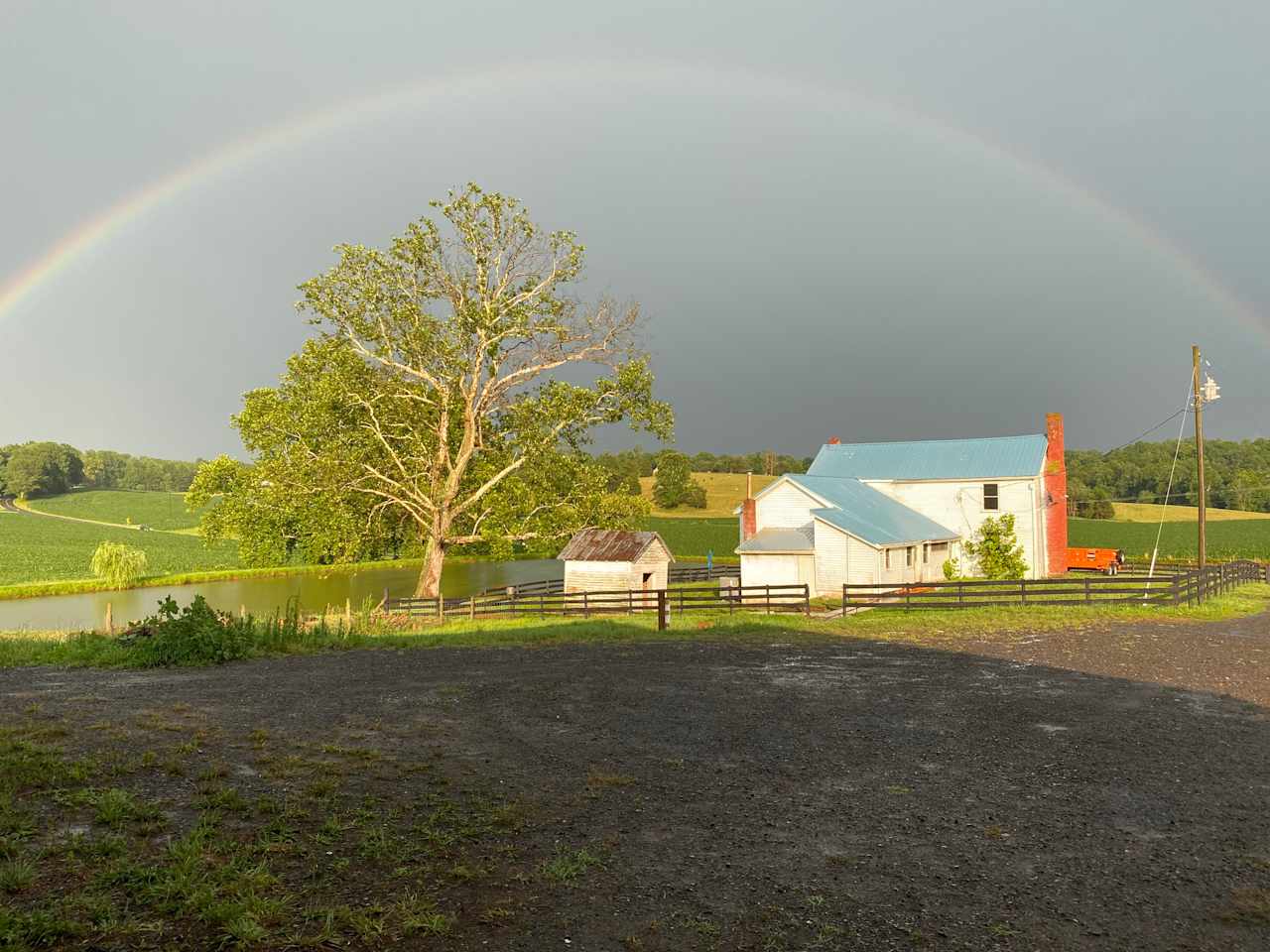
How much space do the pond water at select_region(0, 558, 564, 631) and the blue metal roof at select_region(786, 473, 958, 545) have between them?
22.3 metres

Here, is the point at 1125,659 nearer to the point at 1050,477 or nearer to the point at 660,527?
the point at 1050,477

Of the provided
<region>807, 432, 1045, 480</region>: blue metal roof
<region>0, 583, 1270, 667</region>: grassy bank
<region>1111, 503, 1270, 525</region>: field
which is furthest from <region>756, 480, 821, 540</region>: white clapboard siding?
<region>1111, 503, 1270, 525</region>: field

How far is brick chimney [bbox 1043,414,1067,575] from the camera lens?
45562mm

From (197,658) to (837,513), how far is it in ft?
91.8

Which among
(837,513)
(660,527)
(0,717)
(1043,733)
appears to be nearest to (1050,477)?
(837,513)

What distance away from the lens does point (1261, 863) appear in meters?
6.84

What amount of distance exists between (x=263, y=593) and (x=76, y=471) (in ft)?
439

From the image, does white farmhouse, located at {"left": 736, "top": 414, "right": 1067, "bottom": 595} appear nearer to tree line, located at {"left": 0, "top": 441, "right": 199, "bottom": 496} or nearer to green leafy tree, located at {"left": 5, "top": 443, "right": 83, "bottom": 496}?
tree line, located at {"left": 0, "top": 441, "right": 199, "bottom": 496}

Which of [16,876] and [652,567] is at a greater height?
[652,567]

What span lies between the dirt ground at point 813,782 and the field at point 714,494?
90.8 metres

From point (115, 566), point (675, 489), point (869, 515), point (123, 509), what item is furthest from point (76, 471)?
point (869, 515)

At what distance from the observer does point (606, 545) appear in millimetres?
38156

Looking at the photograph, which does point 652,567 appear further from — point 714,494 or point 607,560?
point 714,494

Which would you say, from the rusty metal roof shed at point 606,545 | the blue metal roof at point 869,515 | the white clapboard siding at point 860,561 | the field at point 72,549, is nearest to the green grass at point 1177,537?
the blue metal roof at point 869,515
